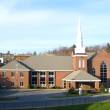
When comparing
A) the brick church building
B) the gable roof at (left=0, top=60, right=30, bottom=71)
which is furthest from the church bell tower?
the gable roof at (left=0, top=60, right=30, bottom=71)

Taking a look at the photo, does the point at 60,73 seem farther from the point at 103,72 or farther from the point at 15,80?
the point at 15,80

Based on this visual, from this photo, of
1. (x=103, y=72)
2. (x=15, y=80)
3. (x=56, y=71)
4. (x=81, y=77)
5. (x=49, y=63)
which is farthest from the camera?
(x=49, y=63)

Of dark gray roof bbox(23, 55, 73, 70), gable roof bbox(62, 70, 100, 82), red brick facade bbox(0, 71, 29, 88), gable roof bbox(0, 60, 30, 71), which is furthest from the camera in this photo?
dark gray roof bbox(23, 55, 73, 70)

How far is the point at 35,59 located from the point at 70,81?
44.9 ft

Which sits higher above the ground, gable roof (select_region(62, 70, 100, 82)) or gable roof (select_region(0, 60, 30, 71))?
gable roof (select_region(0, 60, 30, 71))

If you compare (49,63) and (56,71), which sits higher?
(49,63)

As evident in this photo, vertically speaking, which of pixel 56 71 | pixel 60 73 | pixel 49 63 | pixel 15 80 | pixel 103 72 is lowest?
pixel 15 80

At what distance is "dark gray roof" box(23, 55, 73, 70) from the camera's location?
10219 cm

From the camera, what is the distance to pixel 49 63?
341 feet

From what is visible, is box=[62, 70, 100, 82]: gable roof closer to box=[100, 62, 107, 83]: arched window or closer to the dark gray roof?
the dark gray roof

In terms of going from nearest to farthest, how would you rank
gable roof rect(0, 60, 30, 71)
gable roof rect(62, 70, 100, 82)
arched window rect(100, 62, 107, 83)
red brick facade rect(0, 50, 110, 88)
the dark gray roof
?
gable roof rect(62, 70, 100, 82) < red brick facade rect(0, 50, 110, 88) < gable roof rect(0, 60, 30, 71) < arched window rect(100, 62, 107, 83) < the dark gray roof

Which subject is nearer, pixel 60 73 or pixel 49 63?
pixel 60 73

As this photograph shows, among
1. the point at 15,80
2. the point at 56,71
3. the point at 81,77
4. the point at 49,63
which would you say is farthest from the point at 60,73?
the point at 15,80

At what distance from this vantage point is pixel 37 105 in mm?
53094
